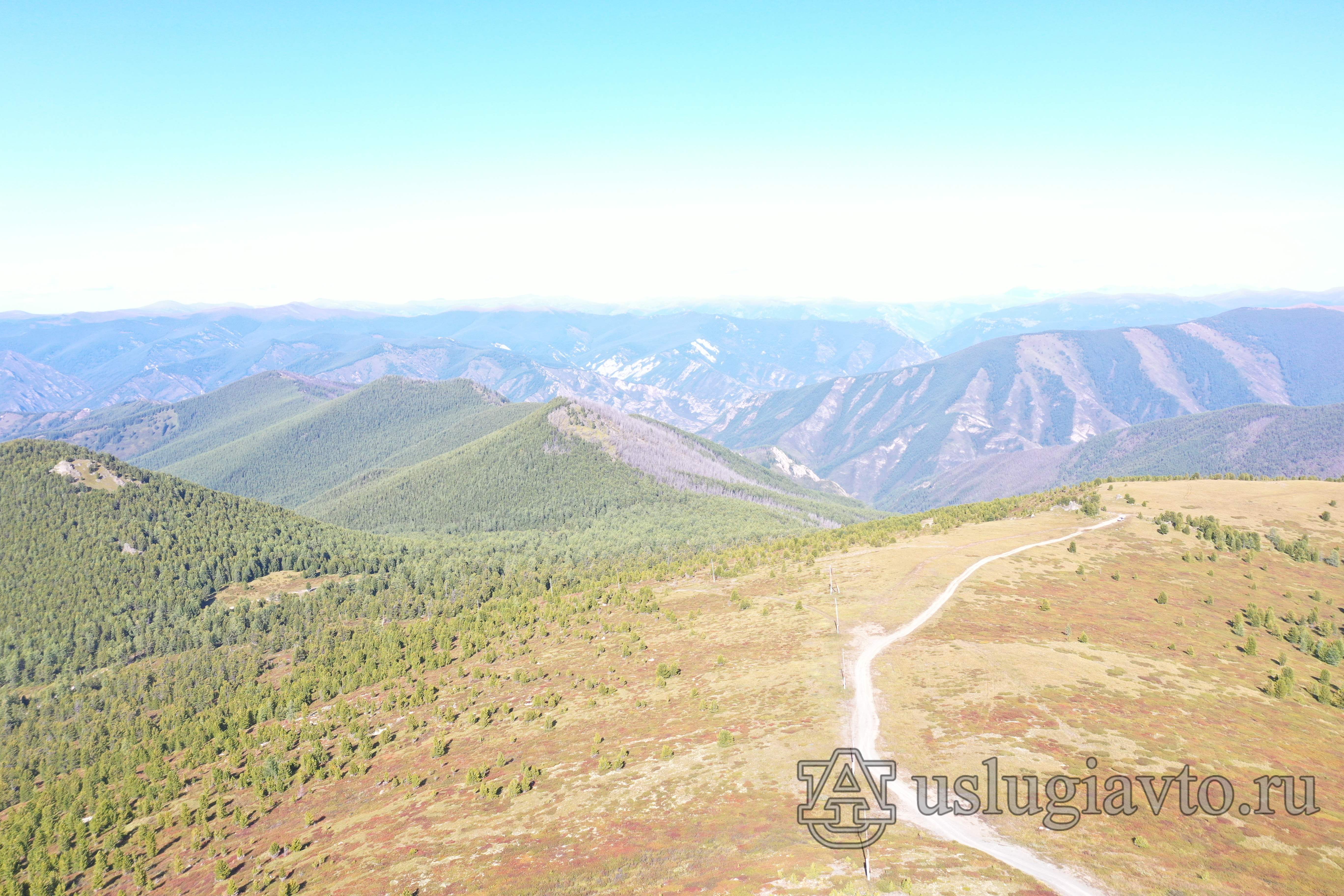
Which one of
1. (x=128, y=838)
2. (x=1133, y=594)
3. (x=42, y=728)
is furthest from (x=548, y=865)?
(x=42, y=728)

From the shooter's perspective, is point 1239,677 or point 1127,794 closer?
point 1127,794

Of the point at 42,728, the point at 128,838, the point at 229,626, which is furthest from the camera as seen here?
the point at 229,626

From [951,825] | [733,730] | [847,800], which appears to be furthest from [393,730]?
[951,825]

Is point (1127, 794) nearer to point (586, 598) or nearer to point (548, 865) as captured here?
point (548, 865)

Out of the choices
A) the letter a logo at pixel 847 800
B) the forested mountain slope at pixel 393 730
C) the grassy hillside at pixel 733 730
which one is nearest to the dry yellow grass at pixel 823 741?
the grassy hillside at pixel 733 730

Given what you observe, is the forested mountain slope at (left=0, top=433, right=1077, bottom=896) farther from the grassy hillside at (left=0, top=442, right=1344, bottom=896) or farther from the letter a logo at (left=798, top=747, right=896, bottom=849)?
the letter a logo at (left=798, top=747, right=896, bottom=849)

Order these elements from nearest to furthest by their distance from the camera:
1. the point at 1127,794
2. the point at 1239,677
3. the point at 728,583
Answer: the point at 1127,794, the point at 1239,677, the point at 728,583


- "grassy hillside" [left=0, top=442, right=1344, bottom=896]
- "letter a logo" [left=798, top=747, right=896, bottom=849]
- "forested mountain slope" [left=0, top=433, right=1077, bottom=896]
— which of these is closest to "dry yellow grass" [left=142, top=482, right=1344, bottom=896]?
"grassy hillside" [left=0, top=442, right=1344, bottom=896]

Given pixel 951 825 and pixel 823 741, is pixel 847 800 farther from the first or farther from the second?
pixel 823 741
